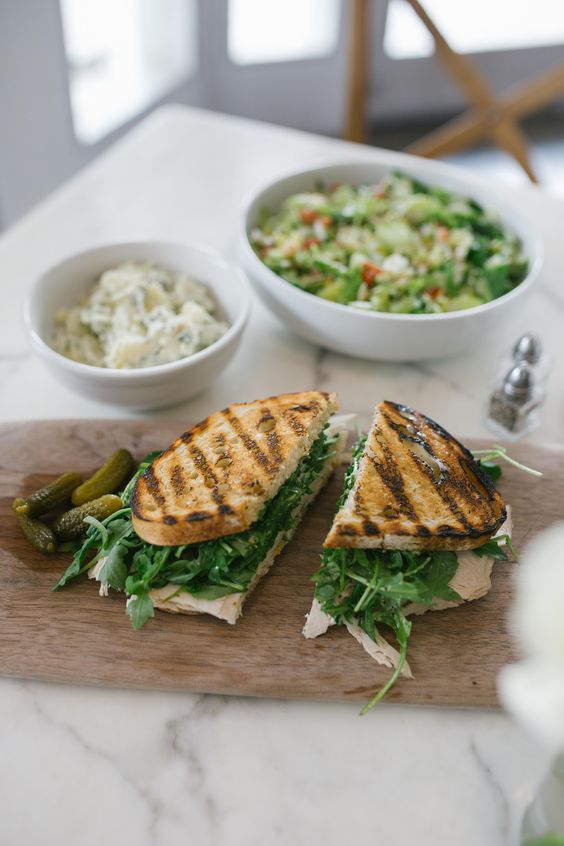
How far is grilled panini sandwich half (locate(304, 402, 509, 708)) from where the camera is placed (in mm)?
1731

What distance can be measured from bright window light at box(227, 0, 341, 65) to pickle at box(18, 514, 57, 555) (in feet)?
15.6

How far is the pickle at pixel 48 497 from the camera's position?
1.96 metres

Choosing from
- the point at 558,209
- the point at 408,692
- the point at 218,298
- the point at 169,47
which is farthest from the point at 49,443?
the point at 169,47

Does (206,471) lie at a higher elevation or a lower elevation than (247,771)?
higher

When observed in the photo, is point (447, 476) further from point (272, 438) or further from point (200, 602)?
point (200, 602)

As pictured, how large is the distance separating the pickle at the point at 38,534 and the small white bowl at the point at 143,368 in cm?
44

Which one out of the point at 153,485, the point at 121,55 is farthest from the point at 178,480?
the point at 121,55

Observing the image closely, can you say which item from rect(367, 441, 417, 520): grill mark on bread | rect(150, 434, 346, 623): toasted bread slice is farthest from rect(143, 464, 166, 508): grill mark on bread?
rect(367, 441, 417, 520): grill mark on bread

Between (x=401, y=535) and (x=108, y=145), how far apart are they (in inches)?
172

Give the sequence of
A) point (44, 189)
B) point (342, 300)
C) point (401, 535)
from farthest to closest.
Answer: point (44, 189)
point (342, 300)
point (401, 535)

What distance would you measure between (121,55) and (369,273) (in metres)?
3.69

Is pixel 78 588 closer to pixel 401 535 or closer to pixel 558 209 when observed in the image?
pixel 401 535

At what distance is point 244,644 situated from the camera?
1.74 m

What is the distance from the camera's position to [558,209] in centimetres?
334
